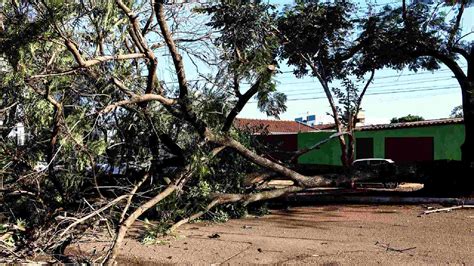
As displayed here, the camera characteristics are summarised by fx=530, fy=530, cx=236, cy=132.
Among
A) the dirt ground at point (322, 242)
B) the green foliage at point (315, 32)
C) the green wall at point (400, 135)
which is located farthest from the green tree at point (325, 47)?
the green wall at point (400, 135)

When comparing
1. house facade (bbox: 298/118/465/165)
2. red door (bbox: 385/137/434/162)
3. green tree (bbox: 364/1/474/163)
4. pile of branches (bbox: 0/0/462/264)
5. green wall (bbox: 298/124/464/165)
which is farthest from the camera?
red door (bbox: 385/137/434/162)

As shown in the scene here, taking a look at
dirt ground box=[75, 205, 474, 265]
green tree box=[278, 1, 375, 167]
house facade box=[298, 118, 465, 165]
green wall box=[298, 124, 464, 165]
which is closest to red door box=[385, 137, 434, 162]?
house facade box=[298, 118, 465, 165]

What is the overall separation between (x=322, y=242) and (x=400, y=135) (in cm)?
2075

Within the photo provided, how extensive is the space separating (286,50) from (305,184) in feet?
16.7

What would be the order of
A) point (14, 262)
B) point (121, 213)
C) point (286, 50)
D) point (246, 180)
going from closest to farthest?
point (14, 262), point (121, 213), point (246, 180), point (286, 50)

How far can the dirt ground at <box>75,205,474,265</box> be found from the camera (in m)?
7.08

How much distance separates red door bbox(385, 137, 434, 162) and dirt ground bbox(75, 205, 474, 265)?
16.0 metres

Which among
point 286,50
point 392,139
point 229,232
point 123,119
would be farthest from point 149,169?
point 392,139

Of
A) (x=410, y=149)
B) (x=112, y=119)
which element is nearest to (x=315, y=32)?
(x=112, y=119)

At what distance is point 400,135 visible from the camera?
27469mm

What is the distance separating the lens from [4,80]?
24.4 feet

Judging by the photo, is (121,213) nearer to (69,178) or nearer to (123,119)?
(69,178)

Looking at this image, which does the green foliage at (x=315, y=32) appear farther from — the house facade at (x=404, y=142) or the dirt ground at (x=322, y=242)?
the house facade at (x=404, y=142)

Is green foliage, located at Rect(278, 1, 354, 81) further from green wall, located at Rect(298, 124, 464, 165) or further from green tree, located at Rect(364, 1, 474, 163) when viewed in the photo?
green wall, located at Rect(298, 124, 464, 165)
